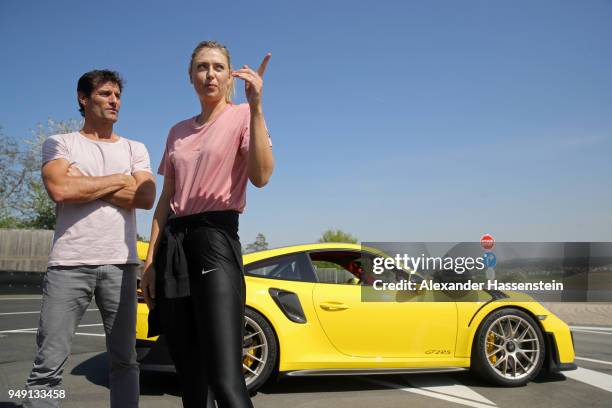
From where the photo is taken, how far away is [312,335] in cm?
469

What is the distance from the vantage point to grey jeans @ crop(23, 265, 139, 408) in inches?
97.3

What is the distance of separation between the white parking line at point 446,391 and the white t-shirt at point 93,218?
3026mm

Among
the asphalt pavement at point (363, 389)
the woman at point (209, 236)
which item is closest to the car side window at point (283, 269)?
the asphalt pavement at point (363, 389)

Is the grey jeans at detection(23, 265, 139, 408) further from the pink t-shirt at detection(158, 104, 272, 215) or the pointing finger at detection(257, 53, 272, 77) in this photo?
the pointing finger at detection(257, 53, 272, 77)

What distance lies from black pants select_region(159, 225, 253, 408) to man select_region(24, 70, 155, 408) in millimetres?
756

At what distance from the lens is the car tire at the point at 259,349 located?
4539mm

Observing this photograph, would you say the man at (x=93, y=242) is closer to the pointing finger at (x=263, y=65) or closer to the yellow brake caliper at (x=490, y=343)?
the pointing finger at (x=263, y=65)

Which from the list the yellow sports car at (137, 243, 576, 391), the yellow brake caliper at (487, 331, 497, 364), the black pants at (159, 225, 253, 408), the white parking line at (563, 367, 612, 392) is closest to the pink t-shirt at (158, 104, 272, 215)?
the black pants at (159, 225, 253, 408)

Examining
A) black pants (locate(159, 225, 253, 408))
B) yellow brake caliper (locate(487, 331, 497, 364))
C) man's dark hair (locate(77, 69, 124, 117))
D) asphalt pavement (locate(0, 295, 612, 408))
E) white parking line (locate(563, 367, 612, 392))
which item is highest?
man's dark hair (locate(77, 69, 124, 117))

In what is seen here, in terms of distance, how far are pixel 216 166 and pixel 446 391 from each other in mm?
3683

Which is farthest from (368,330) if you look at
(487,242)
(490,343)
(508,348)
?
(487,242)

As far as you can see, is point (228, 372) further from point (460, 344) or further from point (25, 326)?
point (25, 326)

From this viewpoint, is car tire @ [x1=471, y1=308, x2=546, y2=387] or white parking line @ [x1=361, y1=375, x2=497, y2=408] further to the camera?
car tire @ [x1=471, y1=308, x2=546, y2=387]

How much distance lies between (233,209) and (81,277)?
1073 mm
